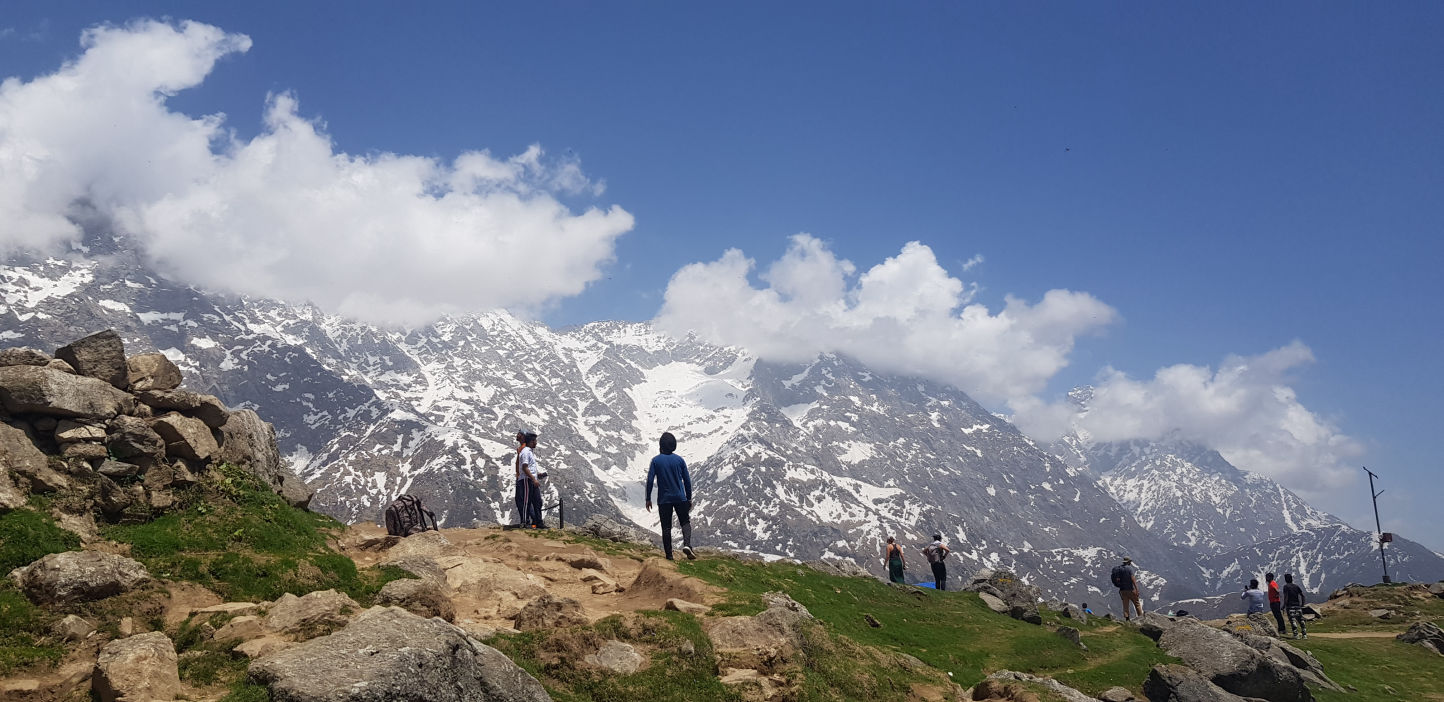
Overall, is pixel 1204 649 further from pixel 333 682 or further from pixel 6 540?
pixel 6 540

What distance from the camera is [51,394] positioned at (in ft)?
58.4

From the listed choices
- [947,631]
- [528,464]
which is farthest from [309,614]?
[947,631]

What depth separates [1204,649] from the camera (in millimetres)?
25344

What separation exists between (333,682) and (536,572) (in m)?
15.3

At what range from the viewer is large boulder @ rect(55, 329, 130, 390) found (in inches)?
770

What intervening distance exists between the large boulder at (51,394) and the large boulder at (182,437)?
4.05 feet

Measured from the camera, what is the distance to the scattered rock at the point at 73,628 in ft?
42.0

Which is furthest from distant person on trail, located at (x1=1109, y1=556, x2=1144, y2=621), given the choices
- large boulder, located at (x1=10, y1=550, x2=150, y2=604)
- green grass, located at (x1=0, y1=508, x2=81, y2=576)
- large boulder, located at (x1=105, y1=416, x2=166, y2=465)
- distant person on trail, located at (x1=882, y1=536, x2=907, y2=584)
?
green grass, located at (x1=0, y1=508, x2=81, y2=576)

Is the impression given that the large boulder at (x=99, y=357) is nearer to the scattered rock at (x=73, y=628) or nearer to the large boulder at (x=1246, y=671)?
the scattered rock at (x=73, y=628)

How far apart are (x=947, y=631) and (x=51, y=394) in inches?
1106

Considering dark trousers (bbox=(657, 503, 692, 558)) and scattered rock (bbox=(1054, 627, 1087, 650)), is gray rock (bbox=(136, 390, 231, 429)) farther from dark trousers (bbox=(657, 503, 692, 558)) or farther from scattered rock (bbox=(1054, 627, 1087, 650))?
scattered rock (bbox=(1054, 627, 1087, 650))

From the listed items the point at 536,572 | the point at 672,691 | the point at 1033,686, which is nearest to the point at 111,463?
the point at 536,572

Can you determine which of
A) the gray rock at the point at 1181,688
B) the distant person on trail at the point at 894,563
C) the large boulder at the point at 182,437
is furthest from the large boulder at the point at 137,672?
the distant person on trail at the point at 894,563

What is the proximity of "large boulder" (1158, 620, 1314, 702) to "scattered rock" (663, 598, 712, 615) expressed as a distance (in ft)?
59.0
